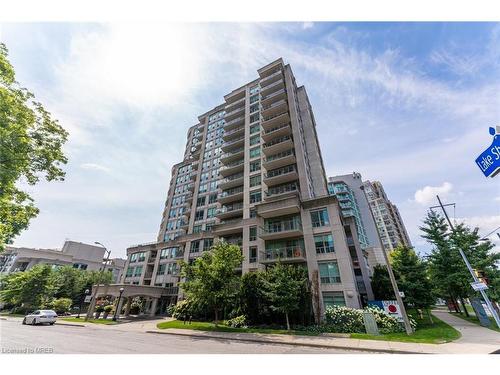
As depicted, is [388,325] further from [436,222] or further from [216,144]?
[216,144]

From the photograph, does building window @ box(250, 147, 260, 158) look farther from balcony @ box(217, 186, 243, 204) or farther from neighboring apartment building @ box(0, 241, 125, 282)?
neighboring apartment building @ box(0, 241, 125, 282)

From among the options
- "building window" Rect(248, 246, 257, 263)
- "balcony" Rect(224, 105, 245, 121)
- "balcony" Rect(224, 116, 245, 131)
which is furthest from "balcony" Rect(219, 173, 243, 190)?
"balcony" Rect(224, 105, 245, 121)

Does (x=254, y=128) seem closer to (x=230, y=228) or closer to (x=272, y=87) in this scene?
(x=272, y=87)

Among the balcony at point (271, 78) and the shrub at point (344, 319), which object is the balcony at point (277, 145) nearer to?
the balcony at point (271, 78)

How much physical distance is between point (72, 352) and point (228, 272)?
11.6 meters

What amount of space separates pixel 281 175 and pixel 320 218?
28.9 feet

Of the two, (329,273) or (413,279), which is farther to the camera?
(413,279)

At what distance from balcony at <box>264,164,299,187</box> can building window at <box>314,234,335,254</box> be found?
9933mm

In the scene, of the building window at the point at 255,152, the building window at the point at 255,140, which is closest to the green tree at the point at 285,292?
the building window at the point at 255,152

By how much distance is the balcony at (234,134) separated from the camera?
132 feet

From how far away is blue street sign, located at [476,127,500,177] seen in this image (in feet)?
28.3

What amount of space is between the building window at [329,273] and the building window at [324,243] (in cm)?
129

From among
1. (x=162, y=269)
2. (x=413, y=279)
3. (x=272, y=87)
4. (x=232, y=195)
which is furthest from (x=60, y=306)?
(x=272, y=87)

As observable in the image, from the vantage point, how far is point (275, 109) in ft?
120
